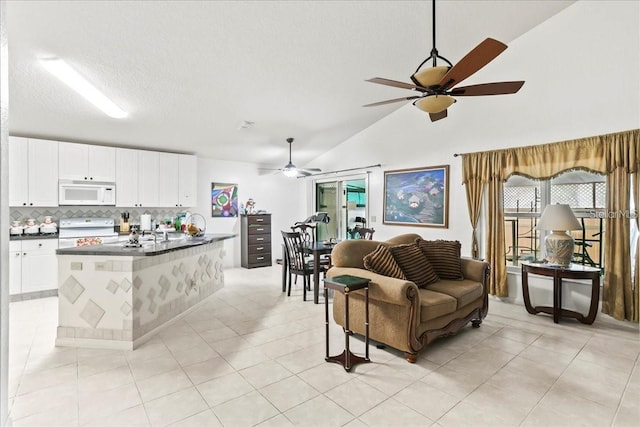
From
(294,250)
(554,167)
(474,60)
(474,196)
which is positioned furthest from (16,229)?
(554,167)

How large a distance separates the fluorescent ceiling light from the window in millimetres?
5440

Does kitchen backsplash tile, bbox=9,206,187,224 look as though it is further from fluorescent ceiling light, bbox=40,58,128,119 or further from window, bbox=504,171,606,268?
window, bbox=504,171,606,268

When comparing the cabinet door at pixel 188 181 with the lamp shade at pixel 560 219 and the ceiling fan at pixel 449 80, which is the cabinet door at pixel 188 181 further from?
the lamp shade at pixel 560 219

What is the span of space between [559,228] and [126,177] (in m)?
6.43

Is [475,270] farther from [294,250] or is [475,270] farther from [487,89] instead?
[294,250]

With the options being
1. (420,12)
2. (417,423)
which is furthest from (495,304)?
(420,12)

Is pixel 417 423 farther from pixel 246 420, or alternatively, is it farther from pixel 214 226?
pixel 214 226

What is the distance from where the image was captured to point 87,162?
525 centimetres

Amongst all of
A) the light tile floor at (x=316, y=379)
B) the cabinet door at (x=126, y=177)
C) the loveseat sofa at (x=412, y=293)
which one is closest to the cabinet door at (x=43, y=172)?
the cabinet door at (x=126, y=177)

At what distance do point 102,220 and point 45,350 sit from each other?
2923mm

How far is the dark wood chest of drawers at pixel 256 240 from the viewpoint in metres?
7.12

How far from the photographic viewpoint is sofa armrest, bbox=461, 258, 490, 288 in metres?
3.71

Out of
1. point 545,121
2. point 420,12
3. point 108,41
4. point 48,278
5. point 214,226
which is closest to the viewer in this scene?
point 108,41

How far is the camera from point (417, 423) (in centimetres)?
204
